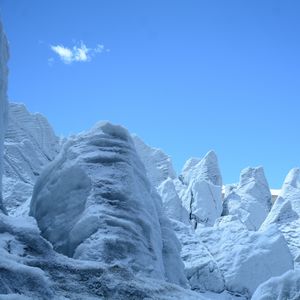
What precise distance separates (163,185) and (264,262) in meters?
18.2

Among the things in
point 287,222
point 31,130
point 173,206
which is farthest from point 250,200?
point 31,130

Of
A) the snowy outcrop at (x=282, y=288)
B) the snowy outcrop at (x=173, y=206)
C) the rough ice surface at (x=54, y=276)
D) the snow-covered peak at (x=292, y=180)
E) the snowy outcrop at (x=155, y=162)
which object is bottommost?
the snowy outcrop at (x=282, y=288)

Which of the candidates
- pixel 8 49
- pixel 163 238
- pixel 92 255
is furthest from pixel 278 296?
pixel 8 49

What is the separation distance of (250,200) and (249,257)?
21.9 meters

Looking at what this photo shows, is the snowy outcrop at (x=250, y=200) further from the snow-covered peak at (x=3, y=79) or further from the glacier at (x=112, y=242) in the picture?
the snow-covered peak at (x=3, y=79)

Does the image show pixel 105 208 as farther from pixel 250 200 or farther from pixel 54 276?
pixel 250 200

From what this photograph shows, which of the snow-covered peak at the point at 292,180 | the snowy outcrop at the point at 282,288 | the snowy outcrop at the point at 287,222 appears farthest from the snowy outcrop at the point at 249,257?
the snow-covered peak at the point at 292,180

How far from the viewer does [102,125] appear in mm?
10375

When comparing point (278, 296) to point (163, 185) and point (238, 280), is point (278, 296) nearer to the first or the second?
point (238, 280)

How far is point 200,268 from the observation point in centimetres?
1844

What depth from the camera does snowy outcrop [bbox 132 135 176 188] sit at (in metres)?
47.1

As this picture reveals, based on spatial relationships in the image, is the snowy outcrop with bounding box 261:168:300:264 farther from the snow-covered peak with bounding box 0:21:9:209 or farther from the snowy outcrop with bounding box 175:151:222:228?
the snow-covered peak with bounding box 0:21:9:209

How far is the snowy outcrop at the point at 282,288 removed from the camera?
7.13 metres

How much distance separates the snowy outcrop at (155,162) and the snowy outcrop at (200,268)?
27.0m
